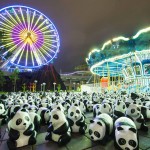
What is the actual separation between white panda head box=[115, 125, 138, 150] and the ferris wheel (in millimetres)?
31656

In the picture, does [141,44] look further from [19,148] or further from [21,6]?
[21,6]

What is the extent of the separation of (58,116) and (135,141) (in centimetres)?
224

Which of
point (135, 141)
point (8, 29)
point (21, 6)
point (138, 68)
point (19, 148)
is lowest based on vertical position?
point (19, 148)

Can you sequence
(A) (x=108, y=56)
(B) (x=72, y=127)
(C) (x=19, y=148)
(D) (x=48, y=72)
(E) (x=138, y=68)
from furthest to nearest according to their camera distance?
1. (D) (x=48, y=72)
2. (E) (x=138, y=68)
3. (A) (x=108, y=56)
4. (B) (x=72, y=127)
5. (C) (x=19, y=148)

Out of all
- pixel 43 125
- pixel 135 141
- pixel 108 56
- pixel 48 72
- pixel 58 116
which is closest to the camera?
pixel 135 141

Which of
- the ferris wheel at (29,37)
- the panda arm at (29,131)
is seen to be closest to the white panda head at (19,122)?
the panda arm at (29,131)

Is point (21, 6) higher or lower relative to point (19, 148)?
higher

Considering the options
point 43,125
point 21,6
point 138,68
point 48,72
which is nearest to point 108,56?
point 138,68

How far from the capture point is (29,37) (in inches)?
1334

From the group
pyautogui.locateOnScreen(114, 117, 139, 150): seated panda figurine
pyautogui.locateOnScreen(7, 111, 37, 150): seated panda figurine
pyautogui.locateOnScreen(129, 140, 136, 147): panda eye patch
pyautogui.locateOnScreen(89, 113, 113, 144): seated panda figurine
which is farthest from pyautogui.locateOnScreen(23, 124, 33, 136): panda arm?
pyautogui.locateOnScreen(129, 140, 136, 147): panda eye patch

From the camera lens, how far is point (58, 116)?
4.84m

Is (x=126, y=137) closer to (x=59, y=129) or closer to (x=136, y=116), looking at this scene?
(x=59, y=129)

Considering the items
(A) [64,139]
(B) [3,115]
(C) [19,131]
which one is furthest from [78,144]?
(B) [3,115]

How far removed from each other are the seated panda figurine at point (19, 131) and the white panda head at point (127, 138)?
8.34 ft
